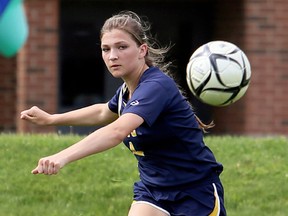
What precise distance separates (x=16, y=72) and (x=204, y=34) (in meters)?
3.39

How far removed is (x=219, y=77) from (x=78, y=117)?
302 cm

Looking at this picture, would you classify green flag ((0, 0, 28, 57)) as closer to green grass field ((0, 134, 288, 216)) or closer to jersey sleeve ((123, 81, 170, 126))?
green grass field ((0, 134, 288, 216))

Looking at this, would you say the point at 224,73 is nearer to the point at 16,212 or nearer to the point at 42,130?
the point at 16,212

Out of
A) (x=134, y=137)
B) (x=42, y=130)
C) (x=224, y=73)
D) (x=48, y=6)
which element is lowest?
(x=42, y=130)

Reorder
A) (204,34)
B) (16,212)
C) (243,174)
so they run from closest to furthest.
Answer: (16,212)
(243,174)
(204,34)

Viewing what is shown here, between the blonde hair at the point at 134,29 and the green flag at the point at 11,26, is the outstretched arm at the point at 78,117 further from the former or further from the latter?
the green flag at the point at 11,26

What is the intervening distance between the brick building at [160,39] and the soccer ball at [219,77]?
5639mm

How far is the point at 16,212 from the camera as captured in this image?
8.57 m

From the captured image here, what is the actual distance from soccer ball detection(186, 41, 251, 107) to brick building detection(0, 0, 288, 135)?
222 inches

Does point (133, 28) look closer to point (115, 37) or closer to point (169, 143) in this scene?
point (115, 37)

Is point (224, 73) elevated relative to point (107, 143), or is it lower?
lower

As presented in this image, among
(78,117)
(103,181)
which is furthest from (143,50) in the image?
(103,181)

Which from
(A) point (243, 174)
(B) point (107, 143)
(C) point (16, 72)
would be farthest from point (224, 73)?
(C) point (16, 72)

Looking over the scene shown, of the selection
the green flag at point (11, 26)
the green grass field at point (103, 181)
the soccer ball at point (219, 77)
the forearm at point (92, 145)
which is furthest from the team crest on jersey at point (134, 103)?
the green flag at point (11, 26)
